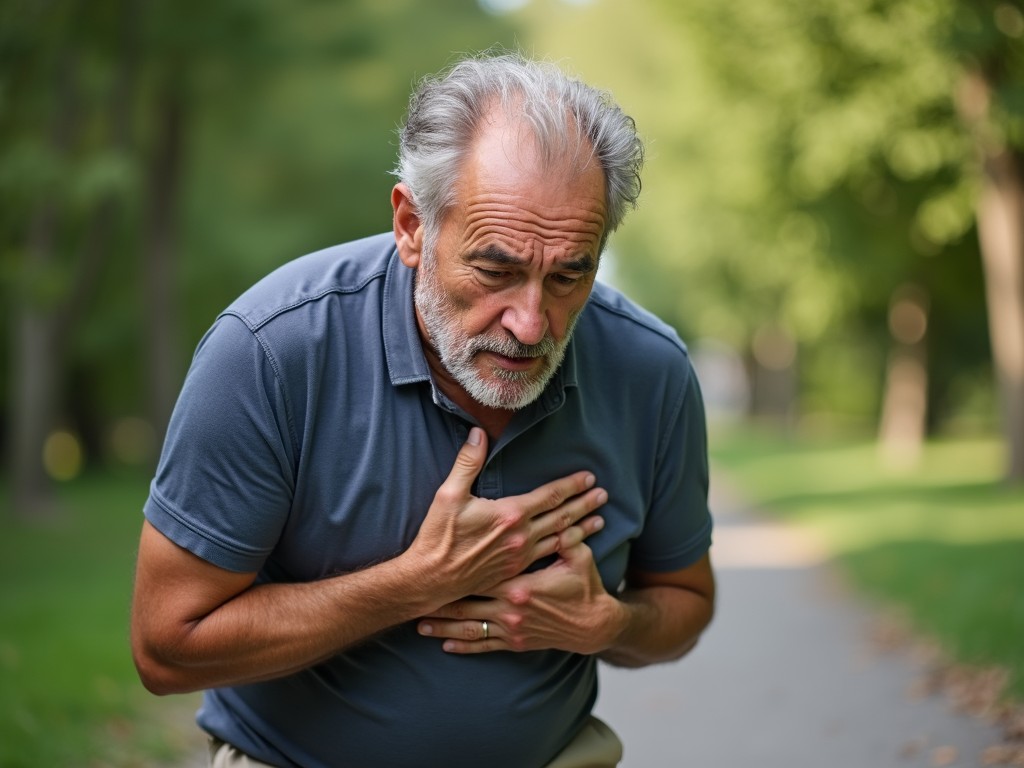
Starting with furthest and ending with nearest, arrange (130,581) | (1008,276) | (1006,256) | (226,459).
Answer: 1. (1008,276)
2. (1006,256)
3. (130,581)
4. (226,459)

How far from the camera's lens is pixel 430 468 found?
8.54 feet

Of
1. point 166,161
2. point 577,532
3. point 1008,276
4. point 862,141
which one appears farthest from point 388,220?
point 577,532

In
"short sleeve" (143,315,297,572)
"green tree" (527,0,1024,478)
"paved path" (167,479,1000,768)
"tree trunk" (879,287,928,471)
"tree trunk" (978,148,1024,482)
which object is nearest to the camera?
"short sleeve" (143,315,297,572)

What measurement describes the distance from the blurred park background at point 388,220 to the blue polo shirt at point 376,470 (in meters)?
0.95

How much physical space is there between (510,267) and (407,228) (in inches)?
11.6

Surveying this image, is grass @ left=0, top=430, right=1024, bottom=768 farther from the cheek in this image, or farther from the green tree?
the cheek

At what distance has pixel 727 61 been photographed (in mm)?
16922

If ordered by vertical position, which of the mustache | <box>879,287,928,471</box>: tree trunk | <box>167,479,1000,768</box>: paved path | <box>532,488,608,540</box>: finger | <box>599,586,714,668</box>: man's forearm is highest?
the mustache

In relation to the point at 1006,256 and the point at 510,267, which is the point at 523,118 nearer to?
the point at 510,267

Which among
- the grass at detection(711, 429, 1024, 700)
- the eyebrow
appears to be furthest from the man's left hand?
the grass at detection(711, 429, 1024, 700)

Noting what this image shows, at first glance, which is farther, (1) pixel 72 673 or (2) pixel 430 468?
(1) pixel 72 673

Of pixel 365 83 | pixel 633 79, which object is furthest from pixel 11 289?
pixel 633 79

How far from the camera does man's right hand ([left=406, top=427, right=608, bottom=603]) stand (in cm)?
252

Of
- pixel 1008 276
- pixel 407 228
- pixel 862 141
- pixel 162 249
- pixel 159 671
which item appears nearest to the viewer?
pixel 159 671
